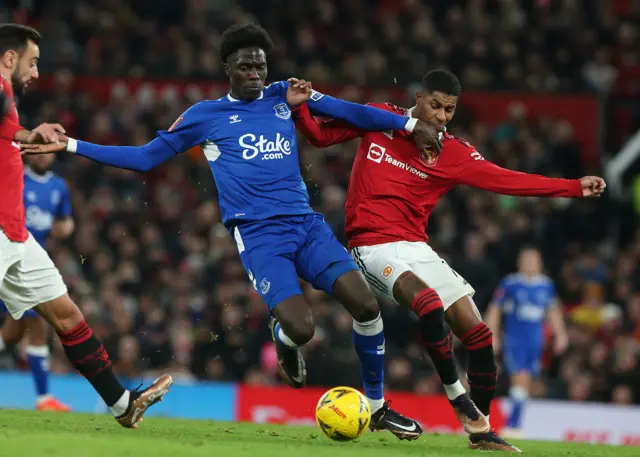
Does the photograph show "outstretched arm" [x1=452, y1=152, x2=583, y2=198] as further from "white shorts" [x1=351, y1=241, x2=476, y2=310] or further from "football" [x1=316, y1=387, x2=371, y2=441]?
"football" [x1=316, y1=387, x2=371, y2=441]

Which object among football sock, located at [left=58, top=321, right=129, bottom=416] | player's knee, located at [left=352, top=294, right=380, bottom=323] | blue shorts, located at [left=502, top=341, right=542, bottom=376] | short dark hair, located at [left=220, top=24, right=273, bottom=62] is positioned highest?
short dark hair, located at [left=220, top=24, right=273, bottom=62]

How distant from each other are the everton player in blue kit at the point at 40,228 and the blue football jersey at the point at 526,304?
19.0ft

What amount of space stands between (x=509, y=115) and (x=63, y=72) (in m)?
7.39

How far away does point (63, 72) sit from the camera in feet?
63.3

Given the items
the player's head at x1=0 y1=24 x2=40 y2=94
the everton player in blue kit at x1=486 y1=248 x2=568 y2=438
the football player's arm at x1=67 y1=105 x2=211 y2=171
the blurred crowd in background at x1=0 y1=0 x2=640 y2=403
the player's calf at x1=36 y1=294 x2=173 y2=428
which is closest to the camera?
the player's head at x1=0 y1=24 x2=40 y2=94

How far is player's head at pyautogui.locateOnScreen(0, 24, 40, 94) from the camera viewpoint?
7785mm

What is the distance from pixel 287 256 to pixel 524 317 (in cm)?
748

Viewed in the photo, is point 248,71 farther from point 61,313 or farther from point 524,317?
point 524,317

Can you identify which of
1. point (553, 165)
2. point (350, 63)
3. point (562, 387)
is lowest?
point (562, 387)

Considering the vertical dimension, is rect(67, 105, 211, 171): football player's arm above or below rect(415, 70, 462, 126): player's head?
below

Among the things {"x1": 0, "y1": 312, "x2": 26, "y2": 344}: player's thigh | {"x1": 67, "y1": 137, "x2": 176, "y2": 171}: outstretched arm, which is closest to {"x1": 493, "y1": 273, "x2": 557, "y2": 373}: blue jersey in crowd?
{"x1": 0, "y1": 312, "x2": 26, "y2": 344}: player's thigh

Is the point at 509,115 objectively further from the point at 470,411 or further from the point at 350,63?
the point at 470,411

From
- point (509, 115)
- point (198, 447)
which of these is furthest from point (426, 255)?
point (509, 115)

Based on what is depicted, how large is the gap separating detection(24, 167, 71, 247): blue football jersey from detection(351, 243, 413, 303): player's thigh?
448 centimetres
